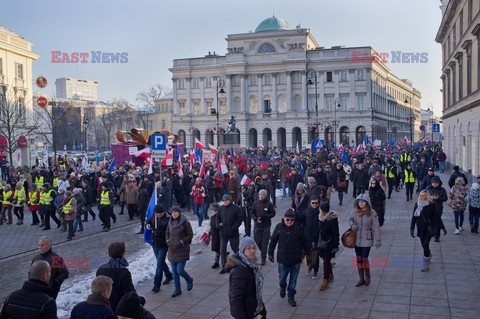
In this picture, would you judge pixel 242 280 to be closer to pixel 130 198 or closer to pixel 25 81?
pixel 130 198

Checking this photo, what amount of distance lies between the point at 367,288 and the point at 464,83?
2698 cm

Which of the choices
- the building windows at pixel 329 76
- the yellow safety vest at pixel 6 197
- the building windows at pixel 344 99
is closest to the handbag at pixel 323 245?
the yellow safety vest at pixel 6 197

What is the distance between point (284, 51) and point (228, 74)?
9.71m

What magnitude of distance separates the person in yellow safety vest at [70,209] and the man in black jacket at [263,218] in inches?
275

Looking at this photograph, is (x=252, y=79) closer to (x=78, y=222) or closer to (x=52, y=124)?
(x=52, y=124)

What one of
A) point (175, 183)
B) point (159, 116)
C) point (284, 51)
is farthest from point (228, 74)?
point (175, 183)

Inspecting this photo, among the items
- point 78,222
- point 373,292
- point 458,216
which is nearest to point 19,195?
point 78,222

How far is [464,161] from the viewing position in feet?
108

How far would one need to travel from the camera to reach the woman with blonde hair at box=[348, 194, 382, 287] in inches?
368

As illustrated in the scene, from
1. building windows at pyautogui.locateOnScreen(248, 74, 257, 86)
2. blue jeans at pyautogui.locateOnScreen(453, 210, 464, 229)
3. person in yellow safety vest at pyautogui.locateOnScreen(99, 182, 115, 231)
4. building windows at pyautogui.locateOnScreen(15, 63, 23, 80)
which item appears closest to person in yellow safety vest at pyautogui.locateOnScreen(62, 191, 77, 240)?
person in yellow safety vest at pyautogui.locateOnScreen(99, 182, 115, 231)

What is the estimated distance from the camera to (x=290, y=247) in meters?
8.39

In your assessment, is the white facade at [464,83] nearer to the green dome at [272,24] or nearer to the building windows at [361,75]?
the building windows at [361,75]

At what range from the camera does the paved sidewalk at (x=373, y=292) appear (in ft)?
26.6

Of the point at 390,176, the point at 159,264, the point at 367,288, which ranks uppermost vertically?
the point at 390,176
